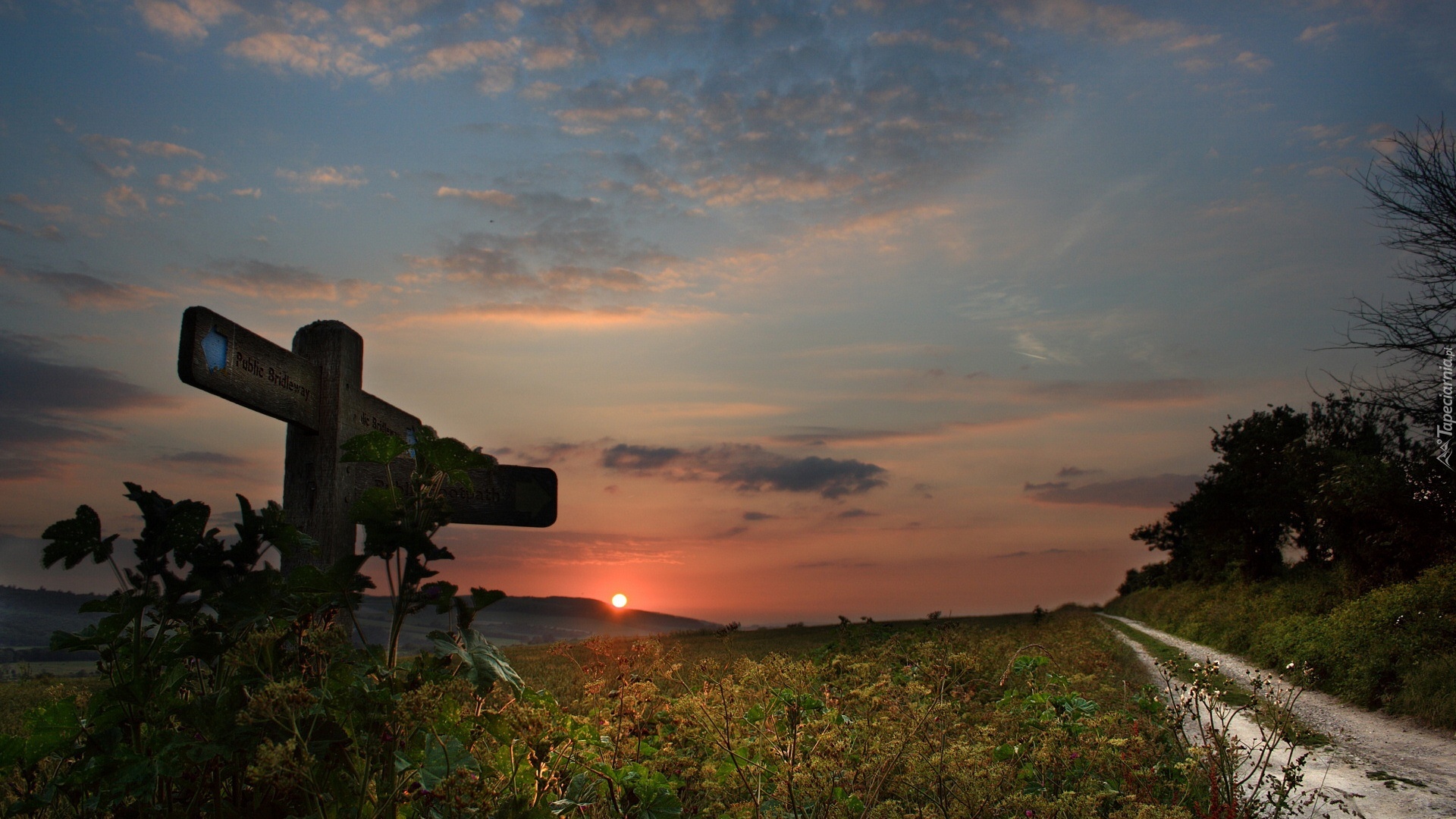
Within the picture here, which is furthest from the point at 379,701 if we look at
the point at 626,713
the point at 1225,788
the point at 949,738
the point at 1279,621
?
the point at 1279,621

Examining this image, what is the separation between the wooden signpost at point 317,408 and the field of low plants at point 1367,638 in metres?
6.24

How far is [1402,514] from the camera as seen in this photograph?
15.6 metres

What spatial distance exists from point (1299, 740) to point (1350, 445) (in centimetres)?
2592

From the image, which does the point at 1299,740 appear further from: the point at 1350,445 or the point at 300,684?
the point at 1350,445

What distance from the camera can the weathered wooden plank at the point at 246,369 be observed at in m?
3.19

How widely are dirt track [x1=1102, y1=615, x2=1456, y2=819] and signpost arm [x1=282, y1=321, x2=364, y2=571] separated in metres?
6.70

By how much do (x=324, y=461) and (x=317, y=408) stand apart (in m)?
0.27

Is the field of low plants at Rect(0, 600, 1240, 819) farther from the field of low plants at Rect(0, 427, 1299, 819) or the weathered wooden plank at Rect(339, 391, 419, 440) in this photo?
the weathered wooden plank at Rect(339, 391, 419, 440)

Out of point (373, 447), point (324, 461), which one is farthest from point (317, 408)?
point (373, 447)

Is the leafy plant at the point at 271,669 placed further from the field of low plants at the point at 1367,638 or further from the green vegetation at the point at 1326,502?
the green vegetation at the point at 1326,502

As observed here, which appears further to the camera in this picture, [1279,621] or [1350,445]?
[1350,445]

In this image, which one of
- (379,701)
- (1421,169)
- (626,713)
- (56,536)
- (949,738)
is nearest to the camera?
(379,701)

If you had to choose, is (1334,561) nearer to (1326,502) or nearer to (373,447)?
(1326,502)

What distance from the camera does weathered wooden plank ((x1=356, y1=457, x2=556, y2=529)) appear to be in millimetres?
4609
